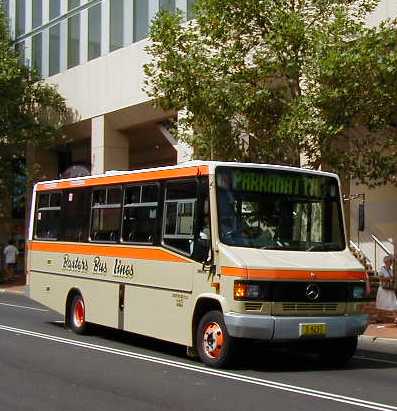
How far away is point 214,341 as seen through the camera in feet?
35.0

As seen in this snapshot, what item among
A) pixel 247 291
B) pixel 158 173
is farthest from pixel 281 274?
pixel 158 173

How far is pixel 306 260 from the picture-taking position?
10742mm

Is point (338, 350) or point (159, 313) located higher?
point (159, 313)

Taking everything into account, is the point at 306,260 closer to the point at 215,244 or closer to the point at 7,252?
the point at 215,244

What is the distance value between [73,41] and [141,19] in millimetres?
5407

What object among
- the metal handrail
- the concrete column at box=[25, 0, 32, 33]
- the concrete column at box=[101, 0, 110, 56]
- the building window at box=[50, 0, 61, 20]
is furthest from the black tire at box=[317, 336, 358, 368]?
the concrete column at box=[25, 0, 32, 33]

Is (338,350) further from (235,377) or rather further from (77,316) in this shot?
(77,316)

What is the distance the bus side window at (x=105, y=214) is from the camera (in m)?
13.2

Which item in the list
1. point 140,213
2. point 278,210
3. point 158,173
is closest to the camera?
point 278,210

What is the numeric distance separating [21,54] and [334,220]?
2965cm

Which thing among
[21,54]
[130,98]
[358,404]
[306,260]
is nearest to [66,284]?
[306,260]

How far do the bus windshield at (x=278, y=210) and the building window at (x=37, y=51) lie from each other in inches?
1096

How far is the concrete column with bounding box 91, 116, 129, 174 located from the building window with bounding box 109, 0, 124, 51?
3106mm

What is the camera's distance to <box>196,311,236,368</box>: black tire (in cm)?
1041
